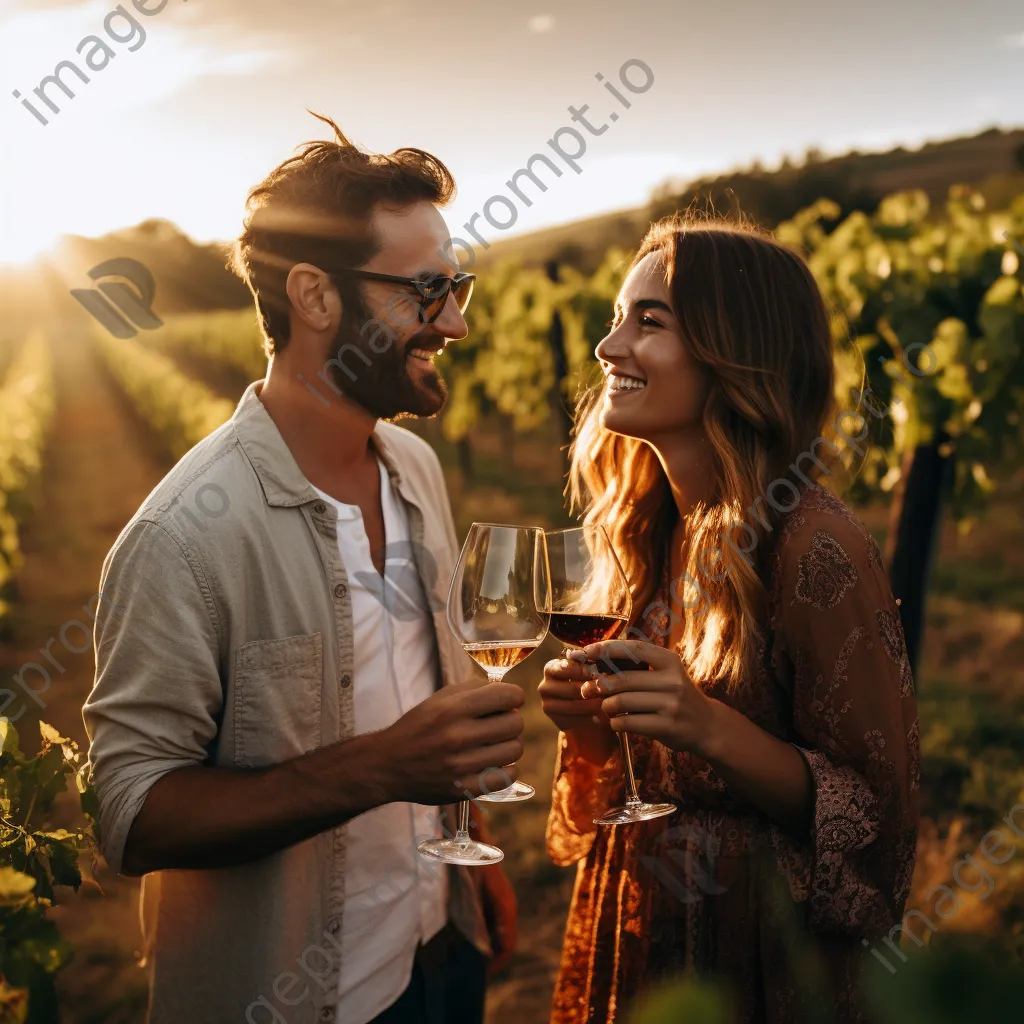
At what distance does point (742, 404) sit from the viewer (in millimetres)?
2133

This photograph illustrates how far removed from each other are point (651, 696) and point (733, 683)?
36cm

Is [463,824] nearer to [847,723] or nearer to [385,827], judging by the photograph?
[385,827]

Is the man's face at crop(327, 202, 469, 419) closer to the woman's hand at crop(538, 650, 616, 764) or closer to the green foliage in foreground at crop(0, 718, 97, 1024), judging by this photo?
the woman's hand at crop(538, 650, 616, 764)

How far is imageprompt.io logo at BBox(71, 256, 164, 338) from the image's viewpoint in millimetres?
2545

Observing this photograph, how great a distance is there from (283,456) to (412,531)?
45cm

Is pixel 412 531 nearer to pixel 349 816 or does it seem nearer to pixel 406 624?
pixel 406 624

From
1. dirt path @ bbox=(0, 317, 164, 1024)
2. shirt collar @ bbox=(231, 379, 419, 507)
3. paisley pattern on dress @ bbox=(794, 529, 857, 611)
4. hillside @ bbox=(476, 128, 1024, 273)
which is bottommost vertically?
dirt path @ bbox=(0, 317, 164, 1024)

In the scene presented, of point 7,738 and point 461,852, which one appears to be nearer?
point 7,738

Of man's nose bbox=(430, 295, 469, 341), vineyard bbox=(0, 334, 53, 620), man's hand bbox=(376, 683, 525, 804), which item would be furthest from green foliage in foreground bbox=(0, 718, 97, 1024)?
vineyard bbox=(0, 334, 53, 620)

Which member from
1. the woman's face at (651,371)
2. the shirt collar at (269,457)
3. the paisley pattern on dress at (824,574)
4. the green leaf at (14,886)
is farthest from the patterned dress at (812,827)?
the green leaf at (14,886)

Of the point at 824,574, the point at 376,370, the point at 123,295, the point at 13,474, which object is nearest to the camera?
the point at 824,574

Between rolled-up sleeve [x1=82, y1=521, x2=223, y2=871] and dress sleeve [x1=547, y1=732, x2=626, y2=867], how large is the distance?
2.68 feet

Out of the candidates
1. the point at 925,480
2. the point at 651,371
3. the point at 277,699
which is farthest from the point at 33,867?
the point at 925,480

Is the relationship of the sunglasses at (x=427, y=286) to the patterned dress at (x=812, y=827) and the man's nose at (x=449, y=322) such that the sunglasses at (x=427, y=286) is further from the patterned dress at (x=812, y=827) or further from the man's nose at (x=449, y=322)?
the patterned dress at (x=812, y=827)
